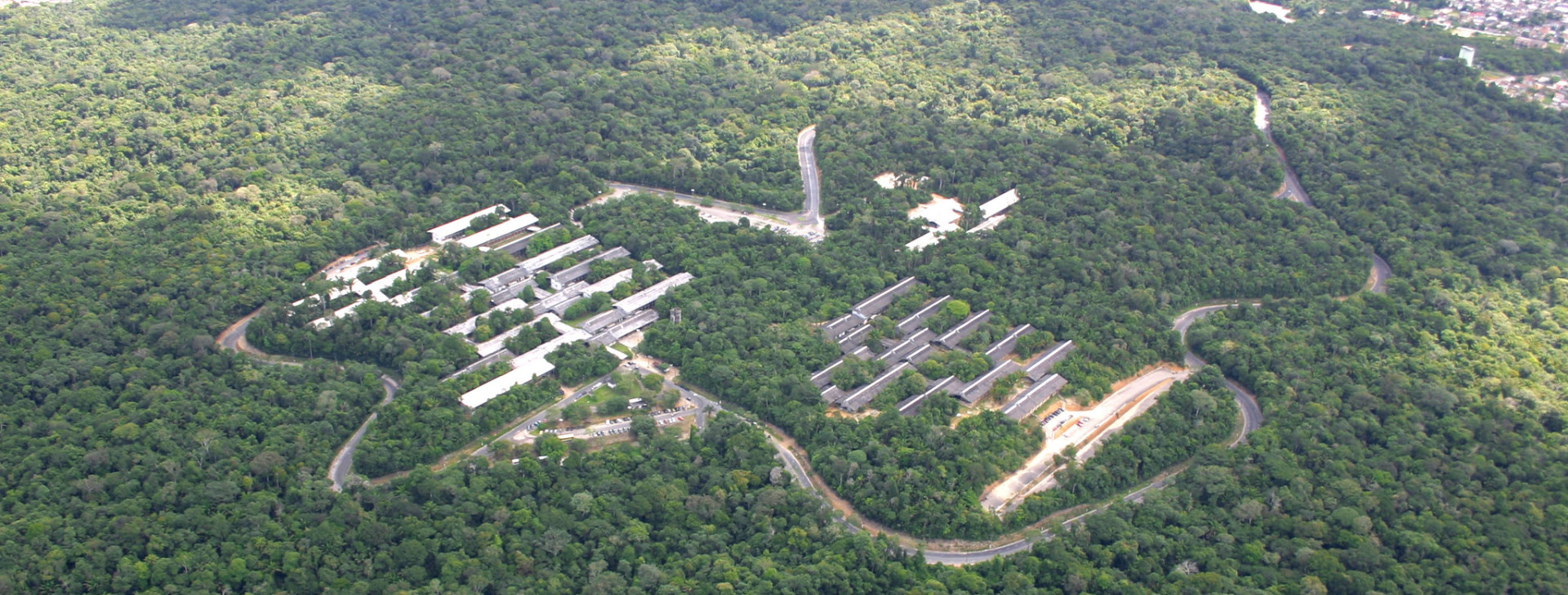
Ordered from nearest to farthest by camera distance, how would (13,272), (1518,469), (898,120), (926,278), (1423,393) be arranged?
(1518,469) < (1423,393) < (13,272) < (926,278) < (898,120)

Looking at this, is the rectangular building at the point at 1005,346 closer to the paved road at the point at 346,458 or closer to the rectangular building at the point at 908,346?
the rectangular building at the point at 908,346

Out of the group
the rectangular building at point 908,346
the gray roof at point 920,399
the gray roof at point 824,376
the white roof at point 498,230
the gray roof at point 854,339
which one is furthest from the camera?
the white roof at point 498,230

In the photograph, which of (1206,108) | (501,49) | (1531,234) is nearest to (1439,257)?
(1531,234)

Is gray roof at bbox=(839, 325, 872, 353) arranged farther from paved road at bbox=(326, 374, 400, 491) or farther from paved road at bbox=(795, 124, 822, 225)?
paved road at bbox=(326, 374, 400, 491)

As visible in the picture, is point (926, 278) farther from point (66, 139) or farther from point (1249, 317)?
point (66, 139)

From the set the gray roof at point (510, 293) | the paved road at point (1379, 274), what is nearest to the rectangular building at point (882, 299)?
the gray roof at point (510, 293)

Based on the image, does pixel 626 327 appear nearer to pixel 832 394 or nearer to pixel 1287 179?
pixel 832 394
